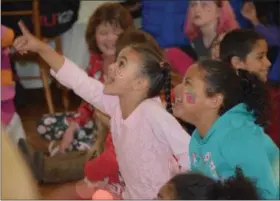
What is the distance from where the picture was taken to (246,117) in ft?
5.65

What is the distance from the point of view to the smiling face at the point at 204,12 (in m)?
3.01

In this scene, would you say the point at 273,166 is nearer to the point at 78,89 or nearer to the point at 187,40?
the point at 78,89

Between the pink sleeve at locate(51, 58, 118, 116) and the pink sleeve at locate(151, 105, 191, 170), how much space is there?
0.25 meters

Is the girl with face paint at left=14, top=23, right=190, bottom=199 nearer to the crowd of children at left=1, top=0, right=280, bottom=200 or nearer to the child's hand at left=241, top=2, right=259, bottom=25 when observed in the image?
the crowd of children at left=1, top=0, right=280, bottom=200

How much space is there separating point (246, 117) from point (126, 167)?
47 cm

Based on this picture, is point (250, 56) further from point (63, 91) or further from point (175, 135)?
point (63, 91)

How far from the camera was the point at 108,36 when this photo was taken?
Result: 258 centimetres

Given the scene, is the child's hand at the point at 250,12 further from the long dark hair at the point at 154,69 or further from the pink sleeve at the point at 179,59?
the long dark hair at the point at 154,69

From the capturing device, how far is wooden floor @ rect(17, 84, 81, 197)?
3.37m

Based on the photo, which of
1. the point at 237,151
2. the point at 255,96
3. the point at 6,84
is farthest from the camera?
the point at 6,84

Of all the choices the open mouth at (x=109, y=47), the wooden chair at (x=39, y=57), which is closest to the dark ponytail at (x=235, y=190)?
the open mouth at (x=109, y=47)

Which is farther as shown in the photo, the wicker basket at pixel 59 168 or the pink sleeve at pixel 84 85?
the wicker basket at pixel 59 168

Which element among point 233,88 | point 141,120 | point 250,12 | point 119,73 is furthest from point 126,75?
point 250,12

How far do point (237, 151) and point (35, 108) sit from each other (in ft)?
8.13
